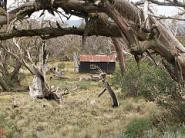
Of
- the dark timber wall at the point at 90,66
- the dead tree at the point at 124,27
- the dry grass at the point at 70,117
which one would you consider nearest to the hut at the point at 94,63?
the dark timber wall at the point at 90,66

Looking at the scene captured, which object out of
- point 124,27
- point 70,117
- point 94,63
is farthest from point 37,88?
point 94,63

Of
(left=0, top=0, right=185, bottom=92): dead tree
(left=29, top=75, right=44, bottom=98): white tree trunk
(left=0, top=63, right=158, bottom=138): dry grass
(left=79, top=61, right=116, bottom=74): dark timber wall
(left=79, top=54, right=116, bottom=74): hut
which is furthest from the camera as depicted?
(left=79, top=61, right=116, bottom=74): dark timber wall

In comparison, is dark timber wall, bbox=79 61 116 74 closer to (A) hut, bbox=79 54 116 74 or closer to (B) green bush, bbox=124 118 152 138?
(A) hut, bbox=79 54 116 74

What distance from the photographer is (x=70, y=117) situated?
20.6 metres

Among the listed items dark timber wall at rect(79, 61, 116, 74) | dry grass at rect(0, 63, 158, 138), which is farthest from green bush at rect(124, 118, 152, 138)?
dark timber wall at rect(79, 61, 116, 74)

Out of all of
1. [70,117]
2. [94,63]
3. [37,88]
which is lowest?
[94,63]

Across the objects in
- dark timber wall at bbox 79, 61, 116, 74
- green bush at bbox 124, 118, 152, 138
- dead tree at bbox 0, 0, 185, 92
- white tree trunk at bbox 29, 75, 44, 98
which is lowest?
dark timber wall at bbox 79, 61, 116, 74

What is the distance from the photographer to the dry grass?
53.1 feet

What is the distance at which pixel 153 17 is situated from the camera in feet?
35.6

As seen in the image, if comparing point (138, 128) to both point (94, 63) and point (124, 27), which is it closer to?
point (124, 27)

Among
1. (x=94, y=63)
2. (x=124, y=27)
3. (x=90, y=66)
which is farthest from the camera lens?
(x=90, y=66)

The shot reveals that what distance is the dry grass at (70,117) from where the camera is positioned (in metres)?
16.2

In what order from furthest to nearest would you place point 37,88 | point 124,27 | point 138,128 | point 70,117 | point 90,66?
1. point 90,66
2. point 37,88
3. point 70,117
4. point 138,128
5. point 124,27

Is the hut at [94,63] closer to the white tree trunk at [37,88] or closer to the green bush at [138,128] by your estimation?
the white tree trunk at [37,88]
